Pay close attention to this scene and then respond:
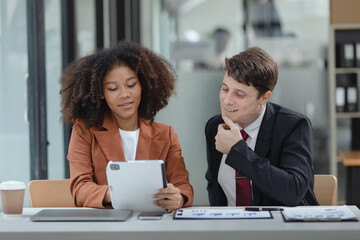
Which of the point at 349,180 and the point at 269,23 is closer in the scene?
the point at 349,180

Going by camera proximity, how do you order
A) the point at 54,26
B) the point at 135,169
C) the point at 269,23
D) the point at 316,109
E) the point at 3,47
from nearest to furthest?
the point at 135,169, the point at 3,47, the point at 54,26, the point at 316,109, the point at 269,23

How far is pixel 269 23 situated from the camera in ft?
26.0

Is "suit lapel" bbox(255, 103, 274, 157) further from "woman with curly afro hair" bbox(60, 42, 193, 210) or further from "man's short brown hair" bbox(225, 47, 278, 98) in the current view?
"woman with curly afro hair" bbox(60, 42, 193, 210)

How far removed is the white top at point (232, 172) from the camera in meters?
1.96

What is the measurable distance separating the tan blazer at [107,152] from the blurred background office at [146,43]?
0.26 m

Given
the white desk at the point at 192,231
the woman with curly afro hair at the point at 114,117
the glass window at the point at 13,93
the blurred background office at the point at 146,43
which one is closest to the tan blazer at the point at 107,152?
the woman with curly afro hair at the point at 114,117

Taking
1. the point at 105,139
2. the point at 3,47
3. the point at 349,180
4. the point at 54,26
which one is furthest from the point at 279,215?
the point at 349,180

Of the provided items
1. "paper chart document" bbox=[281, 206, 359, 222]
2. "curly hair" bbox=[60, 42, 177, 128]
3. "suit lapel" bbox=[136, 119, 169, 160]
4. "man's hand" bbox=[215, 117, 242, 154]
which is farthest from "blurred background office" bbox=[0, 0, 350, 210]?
"paper chart document" bbox=[281, 206, 359, 222]

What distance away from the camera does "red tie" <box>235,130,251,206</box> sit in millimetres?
1928

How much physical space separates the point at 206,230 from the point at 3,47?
176 centimetres

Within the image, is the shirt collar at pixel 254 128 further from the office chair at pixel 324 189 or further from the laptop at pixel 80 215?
the laptop at pixel 80 215

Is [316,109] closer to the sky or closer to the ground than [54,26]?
closer to the ground

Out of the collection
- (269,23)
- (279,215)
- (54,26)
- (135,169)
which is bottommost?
(279,215)

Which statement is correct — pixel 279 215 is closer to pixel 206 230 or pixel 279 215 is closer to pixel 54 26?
pixel 206 230
